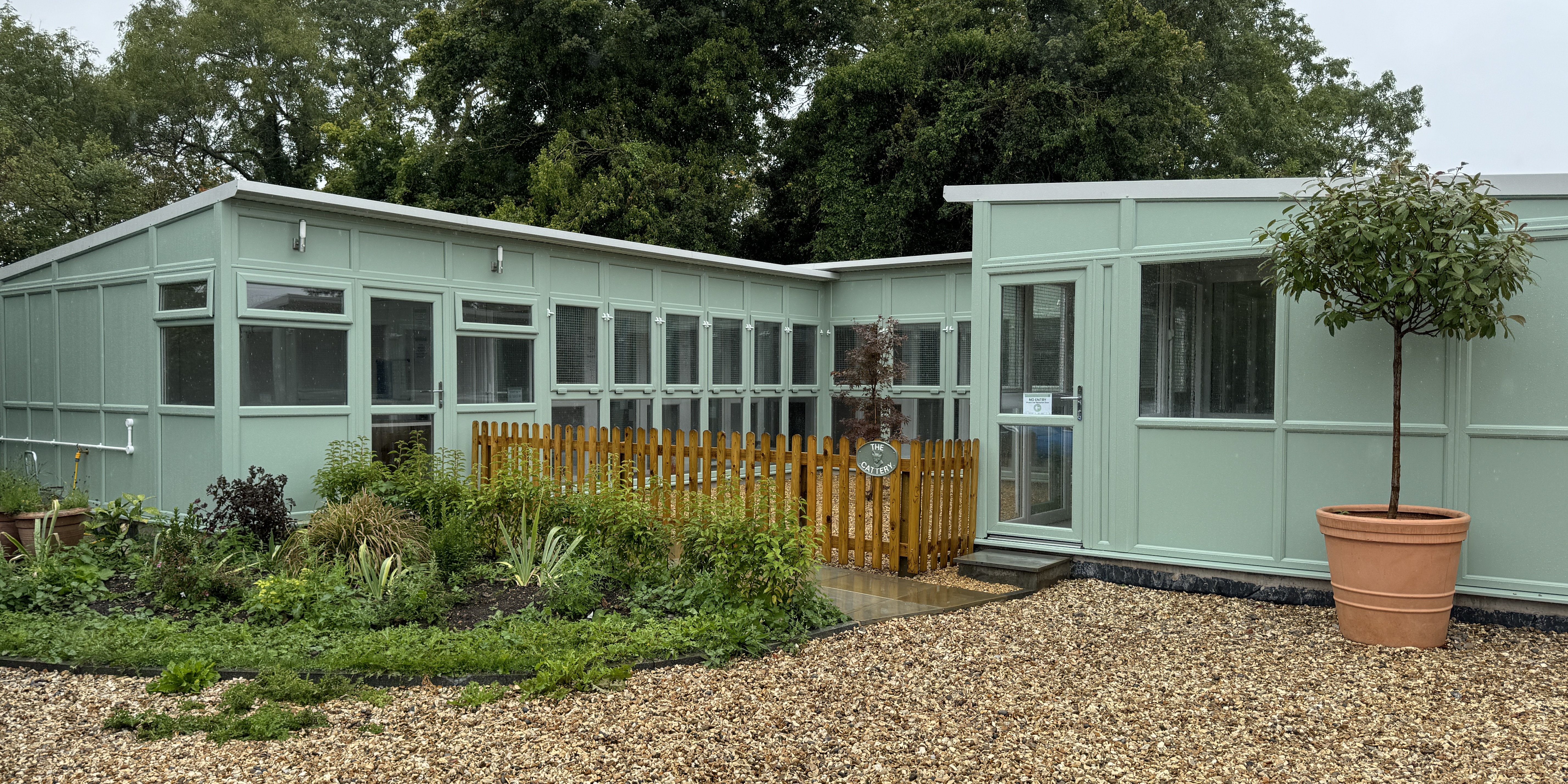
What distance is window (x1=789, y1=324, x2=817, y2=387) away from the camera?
12.9m

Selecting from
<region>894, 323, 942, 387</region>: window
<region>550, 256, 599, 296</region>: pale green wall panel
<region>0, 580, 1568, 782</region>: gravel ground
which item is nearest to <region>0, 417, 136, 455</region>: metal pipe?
<region>550, 256, 599, 296</region>: pale green wall panel

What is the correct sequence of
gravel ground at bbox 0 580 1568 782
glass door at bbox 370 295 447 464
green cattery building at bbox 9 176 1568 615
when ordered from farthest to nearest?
glass door at bbox 370 295 447 464 < green cattery building at bbox 9 176 1568 615 < gravel ground at bbox 0 580 1568 782

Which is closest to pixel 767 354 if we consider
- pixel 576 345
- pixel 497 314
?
pixel 576 345

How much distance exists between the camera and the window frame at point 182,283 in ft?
24.6

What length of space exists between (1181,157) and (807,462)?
14.6 metres

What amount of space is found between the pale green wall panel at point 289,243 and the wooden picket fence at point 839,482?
2108 mm

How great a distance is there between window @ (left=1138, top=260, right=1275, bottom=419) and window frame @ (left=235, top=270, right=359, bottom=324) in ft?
20.0

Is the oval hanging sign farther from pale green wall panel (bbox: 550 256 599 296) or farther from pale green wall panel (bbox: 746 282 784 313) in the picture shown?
pale green wall panel (bbox: 746 282 784 313)

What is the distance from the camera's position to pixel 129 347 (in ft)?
27.7

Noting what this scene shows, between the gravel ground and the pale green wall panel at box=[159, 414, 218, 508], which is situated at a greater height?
the pale green wall panel at box=[159, 414, 218, 508]

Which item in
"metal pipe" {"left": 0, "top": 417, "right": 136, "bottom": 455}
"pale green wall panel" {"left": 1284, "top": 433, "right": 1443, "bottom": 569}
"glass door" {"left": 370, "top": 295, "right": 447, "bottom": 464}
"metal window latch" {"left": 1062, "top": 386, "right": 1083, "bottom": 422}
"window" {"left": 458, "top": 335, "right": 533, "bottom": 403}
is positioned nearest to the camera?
"pale green wall panel" {"left": 1284, "top": 433, "right": 1443, "bottom": 569}

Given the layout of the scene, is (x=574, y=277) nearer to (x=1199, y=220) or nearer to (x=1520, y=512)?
(x=1199, y=220)

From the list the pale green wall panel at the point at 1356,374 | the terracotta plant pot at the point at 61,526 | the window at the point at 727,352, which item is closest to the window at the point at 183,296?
the terracotta plant pot at the point at 61,526

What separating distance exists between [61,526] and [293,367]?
205 centimetres
